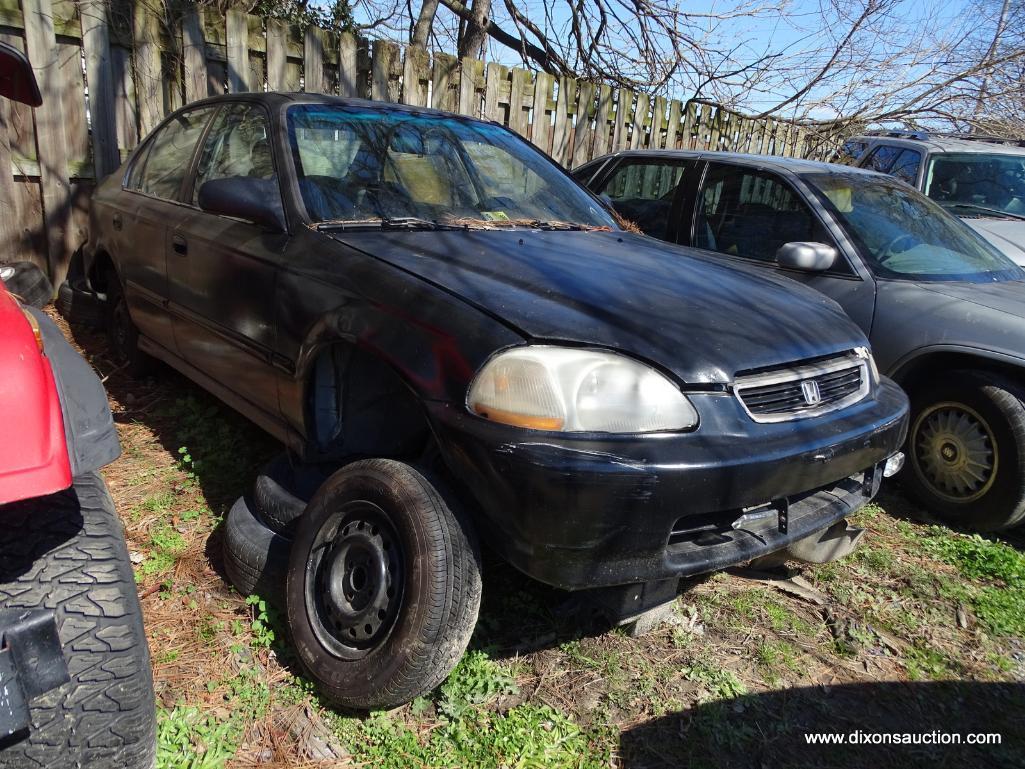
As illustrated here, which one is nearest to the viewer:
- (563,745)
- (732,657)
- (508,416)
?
(508,416)

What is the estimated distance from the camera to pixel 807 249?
13.2 ft

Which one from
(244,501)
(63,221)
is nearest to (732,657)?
(244,501)

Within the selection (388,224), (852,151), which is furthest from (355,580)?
(852,151)

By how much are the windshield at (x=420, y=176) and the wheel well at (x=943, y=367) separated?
169cm

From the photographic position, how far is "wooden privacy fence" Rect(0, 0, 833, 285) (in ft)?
16.9

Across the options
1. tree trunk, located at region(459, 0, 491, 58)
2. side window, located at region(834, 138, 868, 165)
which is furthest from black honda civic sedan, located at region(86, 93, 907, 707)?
side window, located at region(834, 138, 868, 165)

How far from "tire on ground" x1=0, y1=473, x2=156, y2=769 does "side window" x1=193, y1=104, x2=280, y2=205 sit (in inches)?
65.5

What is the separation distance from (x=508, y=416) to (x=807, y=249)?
2.63 meters

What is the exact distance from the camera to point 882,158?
25.9 feet

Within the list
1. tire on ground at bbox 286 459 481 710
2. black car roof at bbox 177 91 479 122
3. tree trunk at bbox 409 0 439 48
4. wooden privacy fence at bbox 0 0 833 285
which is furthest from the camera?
tree trunk at bbox 409 0 439 48

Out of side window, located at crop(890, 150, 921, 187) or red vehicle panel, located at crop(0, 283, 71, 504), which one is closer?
red vehicle panel, located at crop(0, 283, 71, 504)

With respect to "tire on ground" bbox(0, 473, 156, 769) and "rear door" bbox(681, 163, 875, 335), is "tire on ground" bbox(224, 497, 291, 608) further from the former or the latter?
"rear door" bbox(681, 163, 875, 335)

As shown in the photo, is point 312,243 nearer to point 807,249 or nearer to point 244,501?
point 244,501

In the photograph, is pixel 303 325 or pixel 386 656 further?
pixel 303 325
